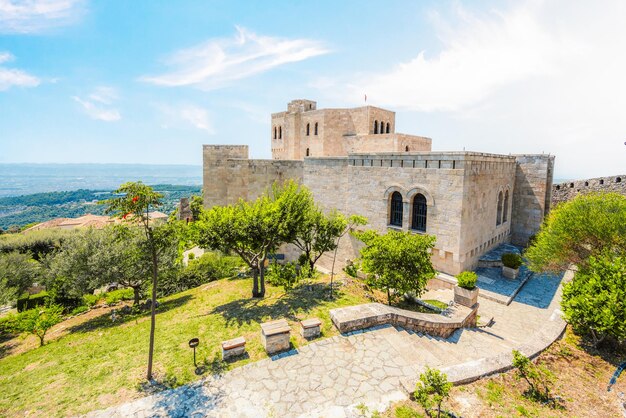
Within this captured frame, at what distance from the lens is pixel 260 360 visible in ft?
26.9

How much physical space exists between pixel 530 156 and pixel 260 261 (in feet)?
61.4

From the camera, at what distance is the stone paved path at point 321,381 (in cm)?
660

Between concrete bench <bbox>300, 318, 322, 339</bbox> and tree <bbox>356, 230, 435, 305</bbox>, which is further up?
tree <bbox>356, 230, 435, 305</bbox>

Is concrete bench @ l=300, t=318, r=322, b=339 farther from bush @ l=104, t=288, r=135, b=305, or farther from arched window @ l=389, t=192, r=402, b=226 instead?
bush @ l=104, t=288, r=135, b=305

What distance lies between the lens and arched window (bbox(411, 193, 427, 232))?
15.9 metres

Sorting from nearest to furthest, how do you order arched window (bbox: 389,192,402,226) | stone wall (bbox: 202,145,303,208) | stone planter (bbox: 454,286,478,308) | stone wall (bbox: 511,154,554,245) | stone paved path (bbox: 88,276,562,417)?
1. stone paved path (bbox: 88,276,562,417)
2. stone planter (bbox: 454,286,478,308)
3. arched window (bbox: 389,192,402,226)
4. stone wall (bbox: 511,154,554,245)
5. stone wall (bbox: 202,145,303,208)

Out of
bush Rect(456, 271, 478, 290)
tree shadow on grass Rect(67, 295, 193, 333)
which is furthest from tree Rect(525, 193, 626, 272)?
tree shadow on grass Rect(67, 295, 193, 333)

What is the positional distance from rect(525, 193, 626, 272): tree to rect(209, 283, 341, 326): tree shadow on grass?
8.75 metres

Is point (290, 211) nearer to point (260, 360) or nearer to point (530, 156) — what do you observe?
point (260, 360)

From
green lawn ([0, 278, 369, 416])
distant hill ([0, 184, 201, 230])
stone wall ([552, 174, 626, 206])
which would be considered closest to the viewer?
green lawn ([0, 278, 369, 416])

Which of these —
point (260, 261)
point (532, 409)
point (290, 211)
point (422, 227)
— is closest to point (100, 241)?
point (260, 261)

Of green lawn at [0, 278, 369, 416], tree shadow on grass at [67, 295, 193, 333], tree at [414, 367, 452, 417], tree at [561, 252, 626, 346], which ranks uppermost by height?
tree at [561, 252, 626, 346]

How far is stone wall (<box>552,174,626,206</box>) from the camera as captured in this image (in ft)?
65.8

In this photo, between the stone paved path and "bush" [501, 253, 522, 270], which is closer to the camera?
the stone paved path
